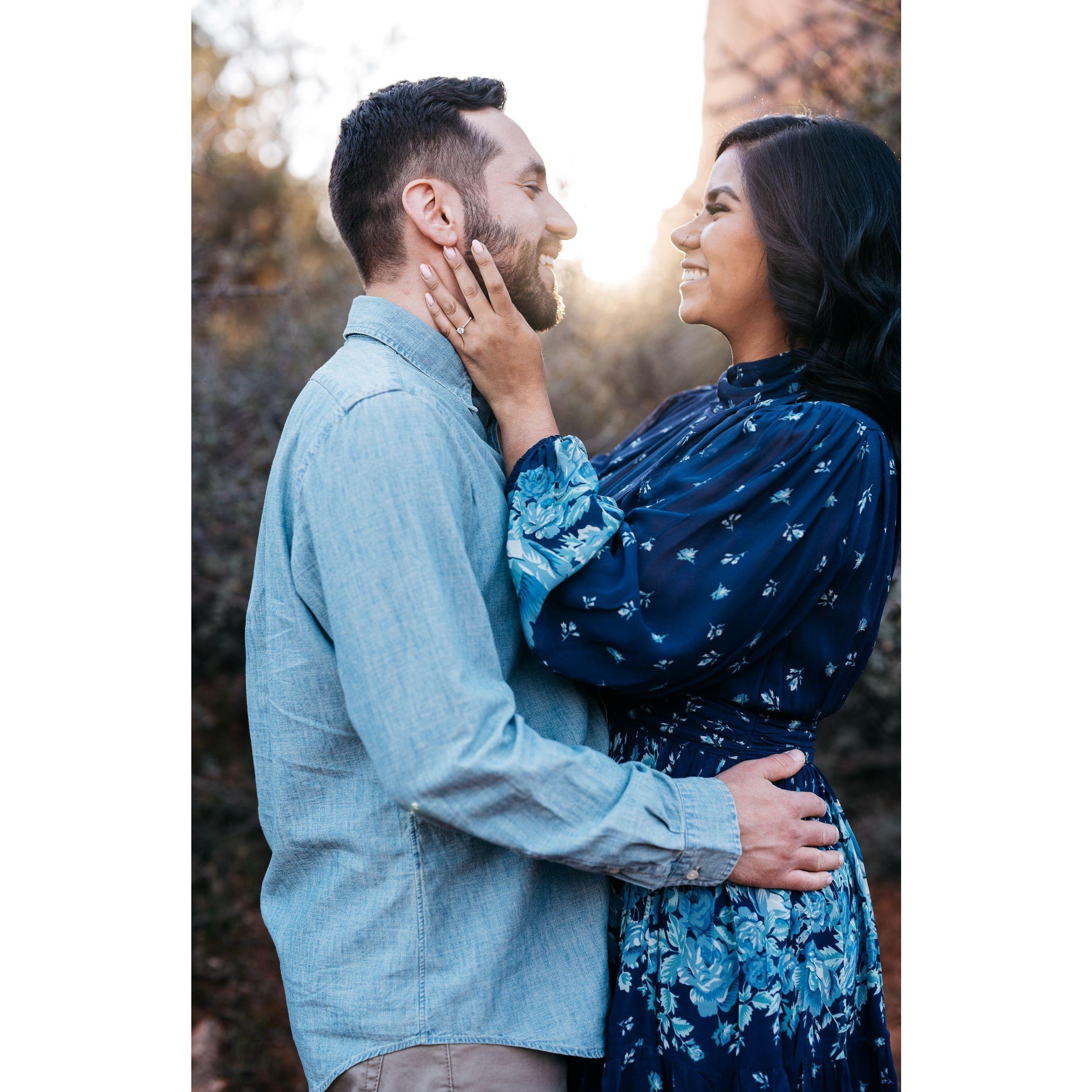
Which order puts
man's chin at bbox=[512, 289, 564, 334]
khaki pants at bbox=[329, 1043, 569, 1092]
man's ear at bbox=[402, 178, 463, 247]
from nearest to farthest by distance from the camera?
khaki pants at bbox=[329, 1043, 569, 1092] < man's ear at bbox=[402, 178, 463, 247] < man's chin at bbox=[512, 289, 564, 334]

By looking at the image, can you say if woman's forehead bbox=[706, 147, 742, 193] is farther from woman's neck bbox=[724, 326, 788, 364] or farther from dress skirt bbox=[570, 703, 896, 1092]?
dress skirt bbox=[570, 703, 896, 1092]

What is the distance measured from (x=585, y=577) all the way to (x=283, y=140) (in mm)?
3556

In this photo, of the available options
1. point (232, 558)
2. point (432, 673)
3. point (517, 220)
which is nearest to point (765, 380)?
point (517, 220)

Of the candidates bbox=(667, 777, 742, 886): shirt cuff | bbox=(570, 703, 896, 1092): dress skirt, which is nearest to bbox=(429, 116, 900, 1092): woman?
bbox=(570, 703, 896, 1092): dress skirt

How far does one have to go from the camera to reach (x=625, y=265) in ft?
12.6

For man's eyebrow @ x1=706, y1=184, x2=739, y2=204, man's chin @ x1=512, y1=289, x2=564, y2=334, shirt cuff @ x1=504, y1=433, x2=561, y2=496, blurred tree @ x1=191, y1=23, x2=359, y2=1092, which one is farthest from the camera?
blurred tree @ x1=191, y1=23, x2=359, y2=1092

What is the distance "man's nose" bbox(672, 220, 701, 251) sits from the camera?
190 centimetres

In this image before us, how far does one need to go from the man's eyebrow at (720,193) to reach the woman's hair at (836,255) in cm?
3

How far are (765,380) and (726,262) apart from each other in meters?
0.23

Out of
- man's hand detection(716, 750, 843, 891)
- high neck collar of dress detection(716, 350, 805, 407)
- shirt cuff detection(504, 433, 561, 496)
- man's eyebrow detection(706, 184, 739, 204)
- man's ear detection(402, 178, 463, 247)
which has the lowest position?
man's hand detection(716, 750, 843, 891)

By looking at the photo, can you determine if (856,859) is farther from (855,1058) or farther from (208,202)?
(208,202)

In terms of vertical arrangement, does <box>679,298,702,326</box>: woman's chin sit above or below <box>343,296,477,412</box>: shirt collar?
above

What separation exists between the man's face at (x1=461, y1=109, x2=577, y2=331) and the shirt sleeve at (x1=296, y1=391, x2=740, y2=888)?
1.45ft

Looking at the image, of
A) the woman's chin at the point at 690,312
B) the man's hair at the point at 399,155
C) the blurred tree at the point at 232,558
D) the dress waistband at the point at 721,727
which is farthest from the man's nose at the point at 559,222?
the blurred tree at the point at 232,558
